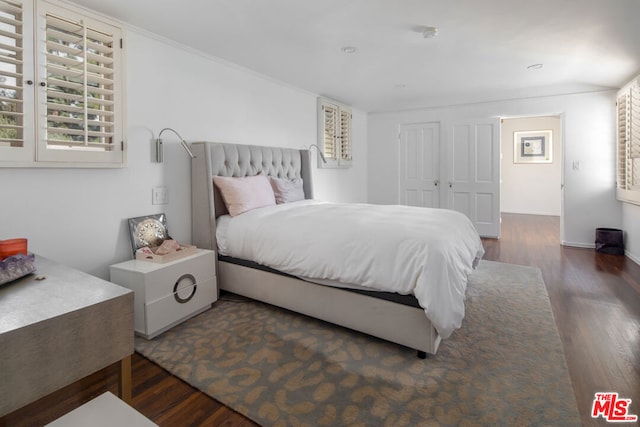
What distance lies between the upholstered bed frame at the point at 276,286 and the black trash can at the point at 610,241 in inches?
154

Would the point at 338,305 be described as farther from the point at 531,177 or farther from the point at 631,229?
the point at 531,177

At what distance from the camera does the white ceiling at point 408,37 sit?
2.32 metres

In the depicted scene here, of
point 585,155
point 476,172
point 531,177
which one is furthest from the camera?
point 531,177

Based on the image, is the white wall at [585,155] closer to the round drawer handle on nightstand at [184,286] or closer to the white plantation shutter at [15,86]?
the round drawer handle on nightstand at [184,286]

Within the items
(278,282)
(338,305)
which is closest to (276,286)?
(278,282)

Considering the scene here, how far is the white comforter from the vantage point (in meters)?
1.86

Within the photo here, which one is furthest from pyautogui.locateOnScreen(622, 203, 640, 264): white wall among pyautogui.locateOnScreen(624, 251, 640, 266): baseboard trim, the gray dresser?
the gray dresser

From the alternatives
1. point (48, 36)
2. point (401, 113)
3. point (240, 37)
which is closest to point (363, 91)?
point (401, 113)

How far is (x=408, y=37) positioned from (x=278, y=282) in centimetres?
236

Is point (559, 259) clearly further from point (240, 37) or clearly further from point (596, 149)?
point (240, 37)

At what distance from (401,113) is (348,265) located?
188 inches

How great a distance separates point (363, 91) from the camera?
15.8ft

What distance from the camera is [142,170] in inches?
106

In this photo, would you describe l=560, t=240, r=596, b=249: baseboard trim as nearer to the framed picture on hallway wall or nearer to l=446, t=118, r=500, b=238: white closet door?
l=446, t=118, r=500, b=238: white closet door
